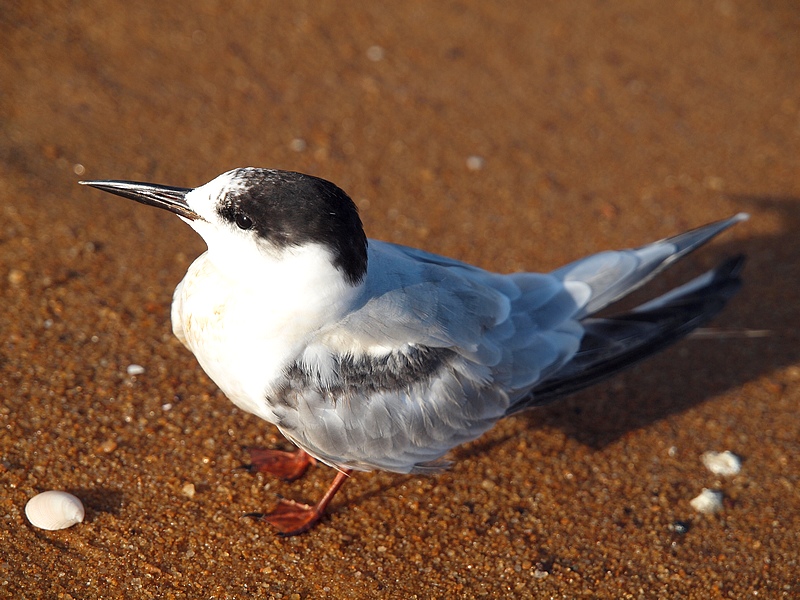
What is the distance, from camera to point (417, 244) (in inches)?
186

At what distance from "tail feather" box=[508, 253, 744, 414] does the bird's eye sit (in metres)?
1.41

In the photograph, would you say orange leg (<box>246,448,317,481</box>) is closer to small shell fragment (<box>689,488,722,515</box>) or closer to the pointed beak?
the pointed beak

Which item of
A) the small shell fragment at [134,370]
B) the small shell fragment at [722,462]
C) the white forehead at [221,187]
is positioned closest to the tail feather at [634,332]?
the small shell fragment at [722,462]

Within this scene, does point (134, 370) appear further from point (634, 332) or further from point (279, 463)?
point (634, 332)

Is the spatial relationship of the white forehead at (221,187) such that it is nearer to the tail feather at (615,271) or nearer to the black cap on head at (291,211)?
the black cap on head at (291,211)

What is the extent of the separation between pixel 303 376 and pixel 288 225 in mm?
585

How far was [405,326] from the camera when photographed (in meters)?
3.01

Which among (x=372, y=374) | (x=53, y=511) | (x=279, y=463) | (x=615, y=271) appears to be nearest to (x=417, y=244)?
(x=615, y=271)

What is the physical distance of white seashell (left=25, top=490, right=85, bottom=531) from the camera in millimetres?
3023

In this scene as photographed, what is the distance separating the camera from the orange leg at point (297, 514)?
127 inches

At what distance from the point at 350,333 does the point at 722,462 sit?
2.07 metres

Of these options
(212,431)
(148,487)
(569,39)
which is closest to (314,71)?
(569,39)

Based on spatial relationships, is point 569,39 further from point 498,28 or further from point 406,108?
point 406,108

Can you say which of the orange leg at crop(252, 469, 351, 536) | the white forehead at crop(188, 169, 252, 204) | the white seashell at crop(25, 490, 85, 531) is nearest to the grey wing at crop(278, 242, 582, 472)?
the orange leg at crop(252, 469, 351, 536)
